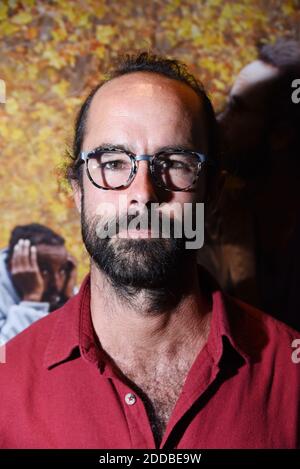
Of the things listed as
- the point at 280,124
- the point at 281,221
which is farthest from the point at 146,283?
the point at 280,124

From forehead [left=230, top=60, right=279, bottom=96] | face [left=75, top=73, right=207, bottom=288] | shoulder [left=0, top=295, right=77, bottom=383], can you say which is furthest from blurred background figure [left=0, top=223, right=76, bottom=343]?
forehead [left=230, top=60, right=279, bottom=96]

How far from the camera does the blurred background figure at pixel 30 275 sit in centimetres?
155

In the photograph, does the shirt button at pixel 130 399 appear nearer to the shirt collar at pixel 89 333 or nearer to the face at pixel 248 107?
the shirt collar at pixel 89 333

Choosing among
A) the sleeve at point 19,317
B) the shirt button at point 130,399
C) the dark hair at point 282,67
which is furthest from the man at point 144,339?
the dark hair at point 282,67

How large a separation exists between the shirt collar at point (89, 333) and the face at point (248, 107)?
0.53 m

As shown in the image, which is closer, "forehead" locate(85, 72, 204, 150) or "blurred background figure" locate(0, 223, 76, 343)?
"forehead" locate(85, 72, 204, 150)

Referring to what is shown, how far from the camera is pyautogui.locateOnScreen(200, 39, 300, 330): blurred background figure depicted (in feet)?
5.26

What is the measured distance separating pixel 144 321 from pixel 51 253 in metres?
0.45

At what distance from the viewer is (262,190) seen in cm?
164

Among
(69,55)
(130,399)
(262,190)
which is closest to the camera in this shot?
(130,399)

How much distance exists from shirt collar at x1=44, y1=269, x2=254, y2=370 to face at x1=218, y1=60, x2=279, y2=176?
0.53 metres

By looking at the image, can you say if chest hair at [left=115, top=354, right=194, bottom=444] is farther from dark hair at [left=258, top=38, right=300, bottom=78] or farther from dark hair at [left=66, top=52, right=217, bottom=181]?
dark hair at [left=258, top=38, right=300, bottom=78]

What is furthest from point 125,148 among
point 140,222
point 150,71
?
point 150,71

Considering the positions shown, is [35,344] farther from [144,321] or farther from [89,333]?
[144,321]
